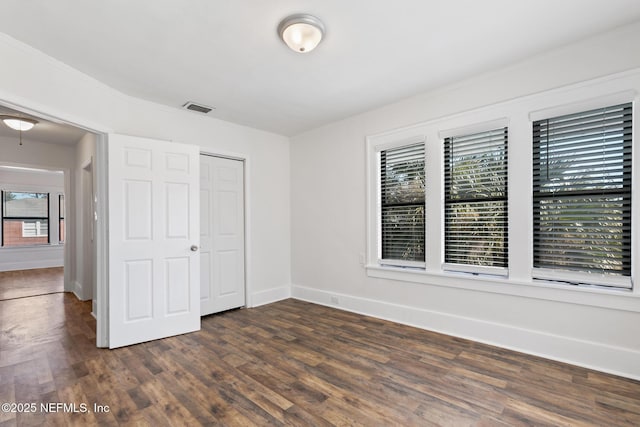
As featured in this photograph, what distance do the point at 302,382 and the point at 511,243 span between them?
2.27 m

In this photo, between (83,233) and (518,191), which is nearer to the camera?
(518,191)

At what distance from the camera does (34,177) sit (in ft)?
25.5

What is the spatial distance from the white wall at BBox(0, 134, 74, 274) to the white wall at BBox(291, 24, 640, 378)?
14.9 feet

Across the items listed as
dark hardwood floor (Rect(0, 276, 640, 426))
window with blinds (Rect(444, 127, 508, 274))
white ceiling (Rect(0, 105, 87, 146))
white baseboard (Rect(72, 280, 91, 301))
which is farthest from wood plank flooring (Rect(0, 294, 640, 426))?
white ceiling (Rect(0, 105, 87, 146))

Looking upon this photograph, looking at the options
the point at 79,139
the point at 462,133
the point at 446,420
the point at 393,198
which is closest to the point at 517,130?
the point at 462,133

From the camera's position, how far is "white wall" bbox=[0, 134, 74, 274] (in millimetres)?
5207

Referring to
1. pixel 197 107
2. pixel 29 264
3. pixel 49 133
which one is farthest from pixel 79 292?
pixel 29 264

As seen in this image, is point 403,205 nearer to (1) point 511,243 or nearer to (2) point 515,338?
(1) point 511,243

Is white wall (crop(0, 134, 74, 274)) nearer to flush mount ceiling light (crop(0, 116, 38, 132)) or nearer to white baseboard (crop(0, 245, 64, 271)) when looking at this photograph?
white baseboard (crop(0, 245, 64, 271))

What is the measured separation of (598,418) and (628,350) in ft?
2.67

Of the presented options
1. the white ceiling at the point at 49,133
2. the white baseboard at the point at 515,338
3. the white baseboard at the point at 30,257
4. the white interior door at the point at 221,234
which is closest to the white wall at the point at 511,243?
the white baseboard at the point at 515,338

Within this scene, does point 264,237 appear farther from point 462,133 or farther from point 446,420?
point 446,420

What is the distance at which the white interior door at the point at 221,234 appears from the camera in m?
4.02

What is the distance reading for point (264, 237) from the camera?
466cm
